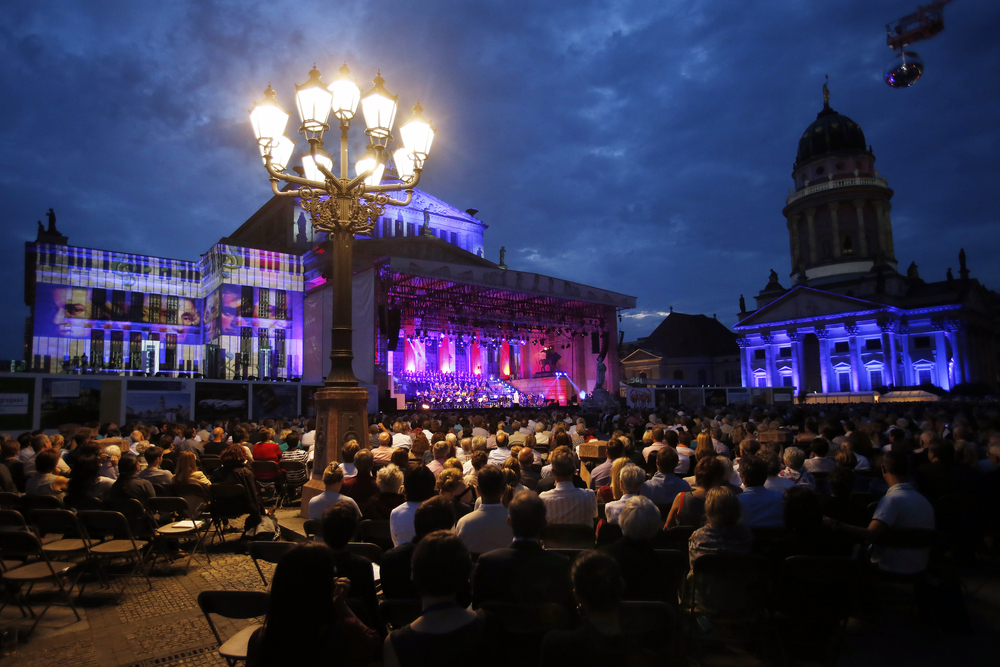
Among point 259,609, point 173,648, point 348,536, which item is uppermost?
point 348,536

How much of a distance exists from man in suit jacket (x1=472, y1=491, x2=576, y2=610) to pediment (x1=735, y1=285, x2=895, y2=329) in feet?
197

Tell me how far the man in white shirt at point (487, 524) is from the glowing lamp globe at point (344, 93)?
5.06m

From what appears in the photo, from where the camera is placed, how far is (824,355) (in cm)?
5500

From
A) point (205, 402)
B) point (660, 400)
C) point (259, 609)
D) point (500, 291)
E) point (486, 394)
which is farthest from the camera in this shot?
point (486, 394)

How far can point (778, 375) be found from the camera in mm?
58438

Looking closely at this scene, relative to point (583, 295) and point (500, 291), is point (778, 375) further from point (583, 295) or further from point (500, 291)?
point (500, 291)

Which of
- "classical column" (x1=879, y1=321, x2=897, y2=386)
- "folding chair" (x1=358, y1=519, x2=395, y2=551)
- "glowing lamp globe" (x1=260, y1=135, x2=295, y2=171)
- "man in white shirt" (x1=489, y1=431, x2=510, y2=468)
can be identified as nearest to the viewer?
"folding chair" (x1=358, y1=519, x2=395, y2=551)

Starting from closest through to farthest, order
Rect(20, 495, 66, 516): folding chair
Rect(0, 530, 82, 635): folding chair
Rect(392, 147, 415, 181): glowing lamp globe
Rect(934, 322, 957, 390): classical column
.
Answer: Rect(0, 530, 82, 635): folding chair, Rect(20, 495, 66, 516): folding chair, Rect(392, 147, 415, 181): glowing lamp globe, Rect(934, 322, 957, 390): classical column

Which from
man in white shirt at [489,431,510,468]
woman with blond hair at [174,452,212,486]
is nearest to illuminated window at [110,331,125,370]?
woman with blond hair at [174,452,212,486]

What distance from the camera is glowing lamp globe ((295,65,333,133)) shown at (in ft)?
21.8

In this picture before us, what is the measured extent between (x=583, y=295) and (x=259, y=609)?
95.9 ft

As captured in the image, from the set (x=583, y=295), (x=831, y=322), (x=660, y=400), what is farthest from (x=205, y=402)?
(x=831, y=322)

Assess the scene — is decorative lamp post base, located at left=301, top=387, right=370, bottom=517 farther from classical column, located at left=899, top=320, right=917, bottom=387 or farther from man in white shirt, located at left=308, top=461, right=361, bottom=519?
classical column, located at left=899, top=320, right=917, bottom=387

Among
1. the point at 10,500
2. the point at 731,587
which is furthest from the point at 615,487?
the point at 10,500
